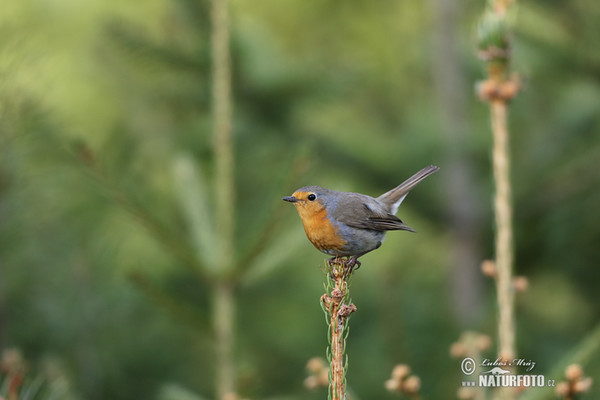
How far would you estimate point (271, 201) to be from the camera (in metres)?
2.27

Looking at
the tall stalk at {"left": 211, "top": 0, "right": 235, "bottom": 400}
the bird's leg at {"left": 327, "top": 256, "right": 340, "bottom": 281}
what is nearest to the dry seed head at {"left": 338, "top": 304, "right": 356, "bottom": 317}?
the bird's leg at {"left": 327, "top": 256, "right": 340, "bottom": 281}

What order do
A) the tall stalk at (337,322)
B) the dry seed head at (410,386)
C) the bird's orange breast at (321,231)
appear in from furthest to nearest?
the bird's orange breast at (321,231) → the dry seed head at (410,386) → the tall stalk at (337,322)

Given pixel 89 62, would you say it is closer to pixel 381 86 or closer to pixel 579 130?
pixel 381 86

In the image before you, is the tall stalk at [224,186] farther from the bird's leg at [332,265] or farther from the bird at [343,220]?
the bird's leg at [332,265]

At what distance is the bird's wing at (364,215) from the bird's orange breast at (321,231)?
1.9 inches

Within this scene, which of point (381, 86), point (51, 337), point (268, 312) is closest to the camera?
point (51, 337)

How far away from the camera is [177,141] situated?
12.6 ft

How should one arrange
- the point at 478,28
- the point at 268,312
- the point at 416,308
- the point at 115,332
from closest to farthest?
the point at 478,28, the point at 115,332, the point at 416,308, the point at 268,312

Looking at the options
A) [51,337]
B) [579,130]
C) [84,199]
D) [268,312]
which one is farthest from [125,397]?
[579,130]

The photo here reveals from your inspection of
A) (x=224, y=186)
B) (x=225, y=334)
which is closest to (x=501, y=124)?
(x=224, y=186)

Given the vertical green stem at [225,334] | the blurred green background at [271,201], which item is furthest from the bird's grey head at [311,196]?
the vertical green stem at [225,334]

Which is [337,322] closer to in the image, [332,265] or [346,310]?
[346,310]

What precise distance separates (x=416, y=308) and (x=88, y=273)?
2002mm

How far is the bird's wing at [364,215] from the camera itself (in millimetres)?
1931
